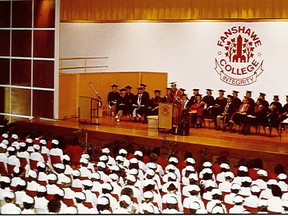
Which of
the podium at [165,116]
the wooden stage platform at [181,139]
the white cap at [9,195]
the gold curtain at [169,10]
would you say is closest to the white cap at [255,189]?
the wooden stage platform at [181,139]

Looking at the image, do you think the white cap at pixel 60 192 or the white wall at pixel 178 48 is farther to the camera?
the white wall at pixel 178 48

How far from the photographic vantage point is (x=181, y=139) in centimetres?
1817

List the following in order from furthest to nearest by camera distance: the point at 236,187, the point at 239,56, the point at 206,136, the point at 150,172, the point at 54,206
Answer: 1. the point at 239,56
2. the point at 206,136
3. the point at 150,172
4. the point at 236,187
5. the point at 54,206

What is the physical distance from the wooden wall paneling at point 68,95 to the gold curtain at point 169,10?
340cm

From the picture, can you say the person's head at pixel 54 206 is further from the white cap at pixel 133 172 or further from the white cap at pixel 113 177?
the white cap at pixel 133 172

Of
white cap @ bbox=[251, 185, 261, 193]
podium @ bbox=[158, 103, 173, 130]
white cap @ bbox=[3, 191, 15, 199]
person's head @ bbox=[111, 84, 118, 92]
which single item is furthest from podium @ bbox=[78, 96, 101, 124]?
white cap @ bbox=[3, 191, 15, 199]

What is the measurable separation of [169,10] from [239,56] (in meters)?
3.27

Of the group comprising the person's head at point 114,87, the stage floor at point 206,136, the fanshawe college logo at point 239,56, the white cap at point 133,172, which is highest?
the fanshawe college logo at point 239,56

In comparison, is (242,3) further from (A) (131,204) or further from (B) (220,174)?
(A) (131,204)

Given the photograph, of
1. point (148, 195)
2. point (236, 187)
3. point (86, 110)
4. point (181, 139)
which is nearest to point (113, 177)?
point (148, 195)

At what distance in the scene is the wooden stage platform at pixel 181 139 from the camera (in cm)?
1680

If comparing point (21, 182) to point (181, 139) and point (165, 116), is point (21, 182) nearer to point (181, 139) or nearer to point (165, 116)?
point (181, 139)

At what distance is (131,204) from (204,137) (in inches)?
322

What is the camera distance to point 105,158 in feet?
48.5
